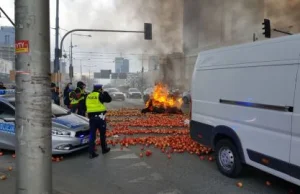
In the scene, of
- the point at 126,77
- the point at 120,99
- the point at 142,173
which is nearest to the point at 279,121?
the point at 142,173

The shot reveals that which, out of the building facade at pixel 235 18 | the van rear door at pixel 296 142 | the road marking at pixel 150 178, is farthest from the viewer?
the building facade at pixel 235 18

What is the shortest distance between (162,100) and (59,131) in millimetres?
11120

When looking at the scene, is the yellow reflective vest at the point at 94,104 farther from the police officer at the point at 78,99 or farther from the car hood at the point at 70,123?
the police officer at the point at 78,99

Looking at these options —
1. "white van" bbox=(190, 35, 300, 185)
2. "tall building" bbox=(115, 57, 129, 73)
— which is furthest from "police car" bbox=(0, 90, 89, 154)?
"tall building" bbox=(115, 57, 129, 73)

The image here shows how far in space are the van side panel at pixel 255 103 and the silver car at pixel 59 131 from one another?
2.94 metres

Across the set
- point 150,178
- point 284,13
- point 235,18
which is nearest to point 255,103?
point 150,178

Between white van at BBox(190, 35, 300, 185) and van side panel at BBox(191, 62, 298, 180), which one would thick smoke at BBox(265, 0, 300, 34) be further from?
van side panel at BBox(191, 62, 298, 180)

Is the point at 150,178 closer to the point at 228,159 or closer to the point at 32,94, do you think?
the point at 228,159

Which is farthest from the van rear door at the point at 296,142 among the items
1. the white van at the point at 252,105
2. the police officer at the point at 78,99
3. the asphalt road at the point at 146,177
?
the police officer at the point at 78,99

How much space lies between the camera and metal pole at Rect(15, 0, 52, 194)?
10.1ft

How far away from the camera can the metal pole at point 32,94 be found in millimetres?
3074

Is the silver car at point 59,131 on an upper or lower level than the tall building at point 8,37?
lower

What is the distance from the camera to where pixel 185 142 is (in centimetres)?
903

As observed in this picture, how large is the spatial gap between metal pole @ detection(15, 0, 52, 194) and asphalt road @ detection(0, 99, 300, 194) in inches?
70.2
